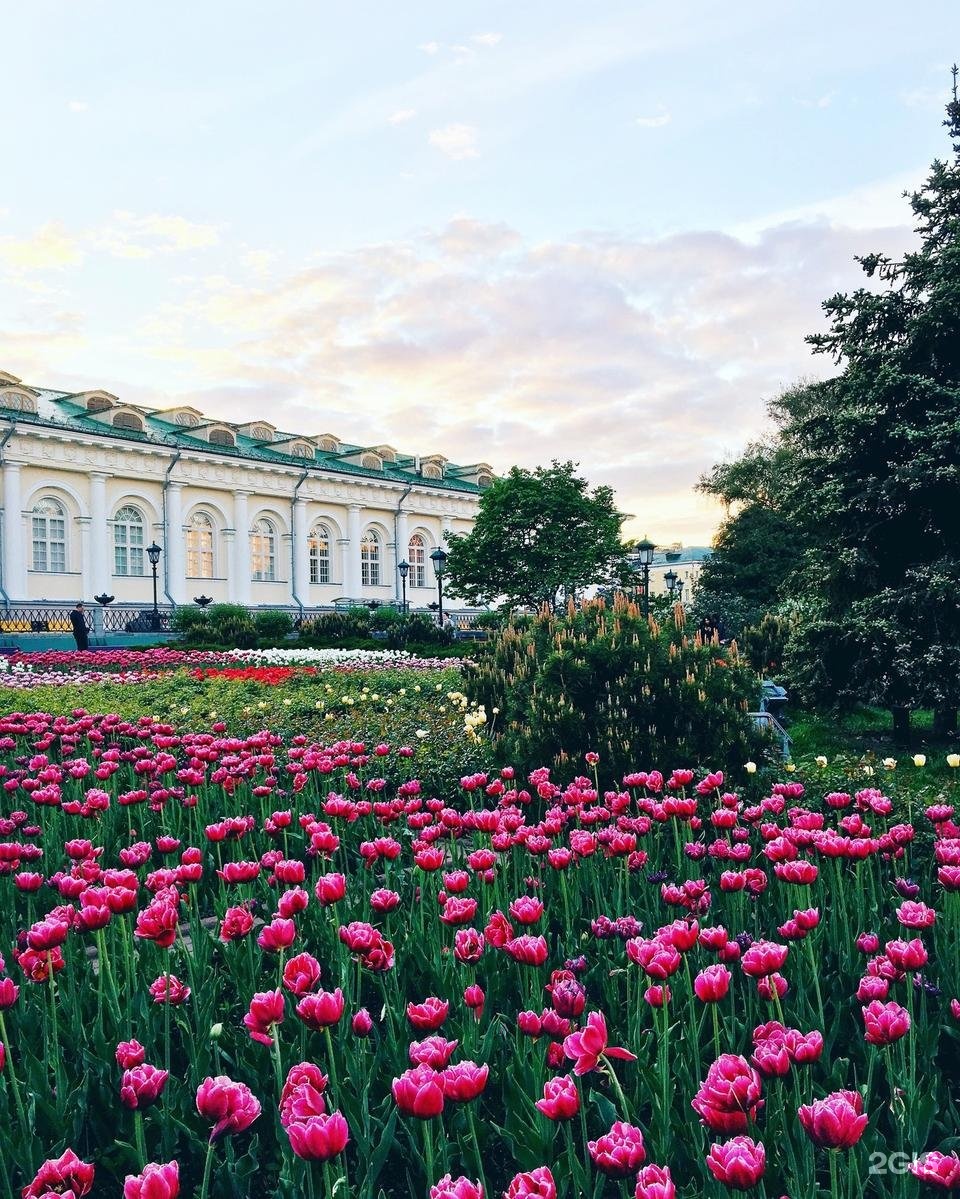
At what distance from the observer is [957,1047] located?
247 cm

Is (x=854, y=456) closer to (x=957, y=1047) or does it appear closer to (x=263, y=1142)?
(x=957, y=1047)

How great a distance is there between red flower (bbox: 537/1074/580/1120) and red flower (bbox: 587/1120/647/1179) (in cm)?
12

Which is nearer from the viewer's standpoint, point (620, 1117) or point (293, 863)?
point (620, 1117)

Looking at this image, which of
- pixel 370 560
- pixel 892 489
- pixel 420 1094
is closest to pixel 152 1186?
pixel 420 1094

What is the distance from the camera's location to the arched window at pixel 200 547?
39.4 m

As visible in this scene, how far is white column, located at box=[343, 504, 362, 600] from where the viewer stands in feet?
150

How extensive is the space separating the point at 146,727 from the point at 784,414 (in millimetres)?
37964

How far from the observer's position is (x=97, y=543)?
117 ft

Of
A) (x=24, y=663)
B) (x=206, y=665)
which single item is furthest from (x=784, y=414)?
(x=24, y=663)

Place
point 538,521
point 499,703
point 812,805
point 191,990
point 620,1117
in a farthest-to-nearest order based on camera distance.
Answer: point 538,521 → point 499,703 → point 812,805 → point 191,990 → point 620,1117

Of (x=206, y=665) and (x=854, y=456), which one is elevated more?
(x=854, y=456)

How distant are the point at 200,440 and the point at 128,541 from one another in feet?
20.5

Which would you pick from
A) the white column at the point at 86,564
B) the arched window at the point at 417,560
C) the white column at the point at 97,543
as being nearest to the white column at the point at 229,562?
the white column at the point at 97,543

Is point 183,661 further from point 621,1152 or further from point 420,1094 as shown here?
point 621,1152
